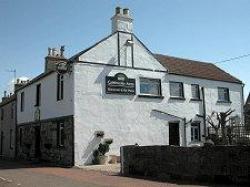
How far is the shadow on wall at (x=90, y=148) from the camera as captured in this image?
22711 millimetres

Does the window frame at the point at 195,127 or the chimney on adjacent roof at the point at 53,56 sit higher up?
the chimney on adjacent roof at the point at 53,56

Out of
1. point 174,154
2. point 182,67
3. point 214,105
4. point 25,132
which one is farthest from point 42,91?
point 174,154

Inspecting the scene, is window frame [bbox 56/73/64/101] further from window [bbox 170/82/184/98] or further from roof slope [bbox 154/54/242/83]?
window [bbox 170/82/184/98]

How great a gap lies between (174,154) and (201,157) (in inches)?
54.7

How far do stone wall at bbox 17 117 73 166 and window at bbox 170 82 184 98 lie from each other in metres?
8.36

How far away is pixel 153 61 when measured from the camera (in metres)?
26.8

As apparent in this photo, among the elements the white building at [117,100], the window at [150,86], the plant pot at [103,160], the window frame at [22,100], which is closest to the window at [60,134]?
the white building at [117,100]

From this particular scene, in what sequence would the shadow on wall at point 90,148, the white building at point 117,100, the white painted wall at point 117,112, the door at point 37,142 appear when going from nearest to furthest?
the shadow on wall at point 90,148 → the white painted wall at point 117,112 → the white building at point 117,100 → the door at point 37,142

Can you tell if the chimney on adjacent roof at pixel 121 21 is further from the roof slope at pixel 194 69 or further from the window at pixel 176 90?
the window at pixel 176 90

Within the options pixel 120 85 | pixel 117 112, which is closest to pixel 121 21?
pixel 120 85

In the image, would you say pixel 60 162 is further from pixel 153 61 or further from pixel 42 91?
pixel 153 61

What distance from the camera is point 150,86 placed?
86.8 ft

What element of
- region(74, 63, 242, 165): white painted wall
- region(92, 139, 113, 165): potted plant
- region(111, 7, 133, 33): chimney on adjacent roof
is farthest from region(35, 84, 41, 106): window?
region(92, 139, 113, 165): potted plant

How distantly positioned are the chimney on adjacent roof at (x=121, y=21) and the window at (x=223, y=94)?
9.95 meters
